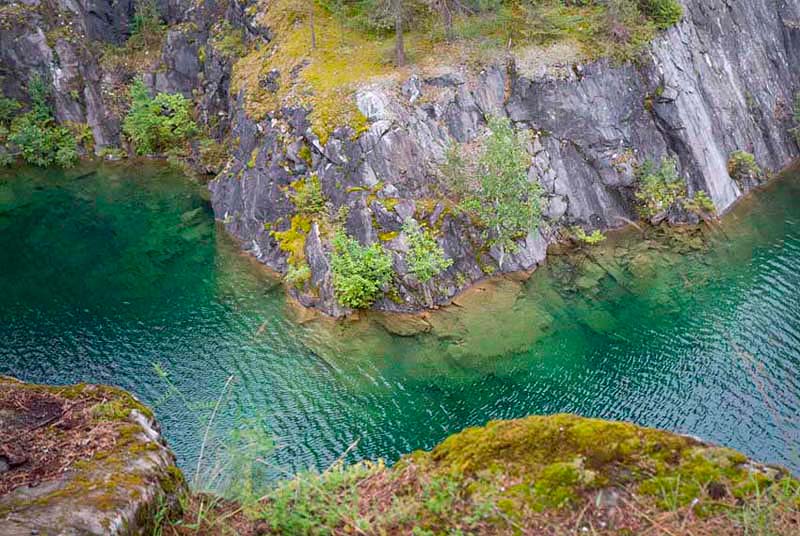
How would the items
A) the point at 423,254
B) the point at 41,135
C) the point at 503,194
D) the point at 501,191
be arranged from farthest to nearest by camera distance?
1. the point at 41,135
2. the point at 503,194
3. the point at 501,191
4. the point at 423,254

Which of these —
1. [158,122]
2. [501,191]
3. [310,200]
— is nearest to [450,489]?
[501,191]

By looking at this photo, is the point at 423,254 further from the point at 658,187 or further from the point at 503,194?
the point at 658,187

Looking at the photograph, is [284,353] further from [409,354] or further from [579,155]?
[579,155]

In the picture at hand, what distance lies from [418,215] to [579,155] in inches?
388

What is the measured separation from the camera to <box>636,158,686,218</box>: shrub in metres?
30.3

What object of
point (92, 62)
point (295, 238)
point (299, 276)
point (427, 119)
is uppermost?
point (92, 62)

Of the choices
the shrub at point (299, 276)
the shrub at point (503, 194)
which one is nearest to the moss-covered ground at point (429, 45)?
the shrub at point (503, 194)

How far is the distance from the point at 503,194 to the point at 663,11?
1535cm

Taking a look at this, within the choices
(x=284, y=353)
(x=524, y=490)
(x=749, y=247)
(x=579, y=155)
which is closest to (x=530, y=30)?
(x=579, y=155)

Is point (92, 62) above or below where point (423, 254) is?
above

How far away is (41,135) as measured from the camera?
126 ft

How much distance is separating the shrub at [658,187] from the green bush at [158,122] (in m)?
26.9

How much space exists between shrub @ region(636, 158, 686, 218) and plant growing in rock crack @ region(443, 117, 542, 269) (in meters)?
6.63

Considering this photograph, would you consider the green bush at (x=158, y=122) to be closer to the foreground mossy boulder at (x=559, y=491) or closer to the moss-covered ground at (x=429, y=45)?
the moss-covered ground at (x=429, y=45)
